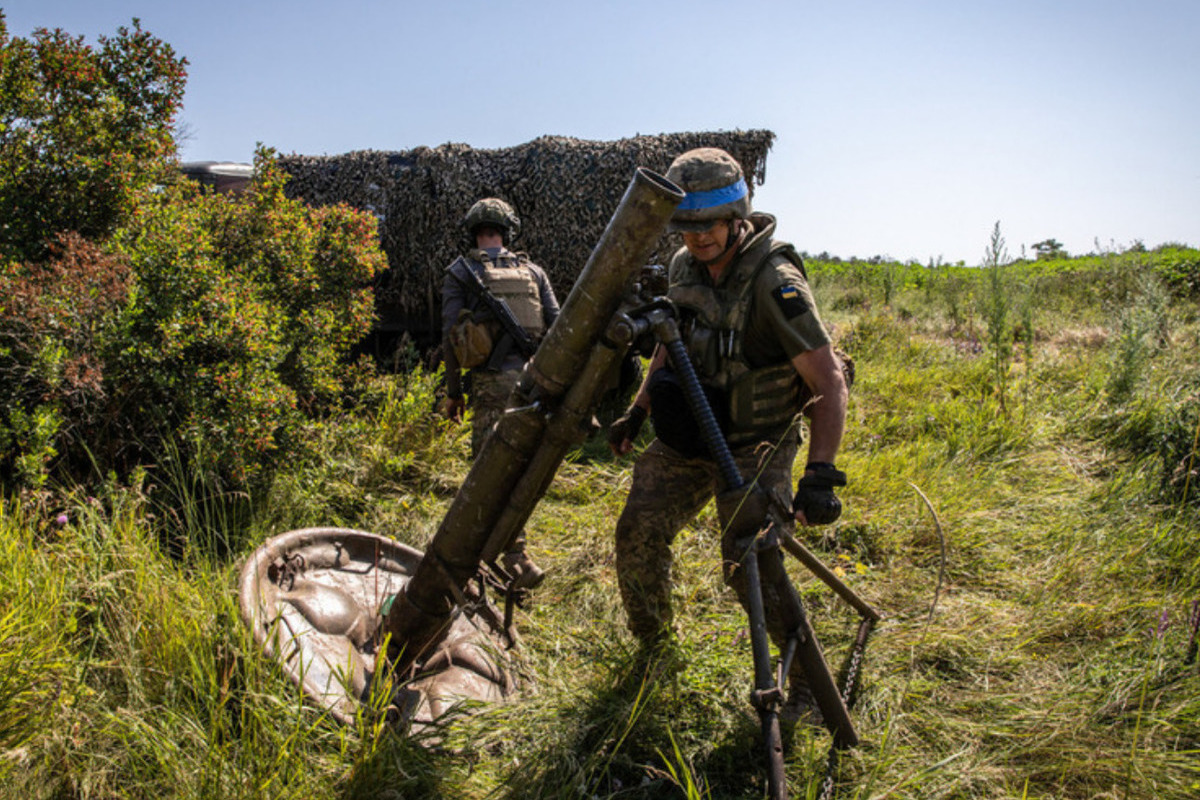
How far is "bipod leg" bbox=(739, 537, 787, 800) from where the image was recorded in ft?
5.59

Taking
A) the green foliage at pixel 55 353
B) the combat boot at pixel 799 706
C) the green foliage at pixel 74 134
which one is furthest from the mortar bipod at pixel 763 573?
the green foliage at pixel 74 134

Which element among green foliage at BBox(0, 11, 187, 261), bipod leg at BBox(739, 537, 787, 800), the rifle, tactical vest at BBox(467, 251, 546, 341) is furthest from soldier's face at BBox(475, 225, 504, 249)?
bipod leg at BBox(739, 537, 787, 800)

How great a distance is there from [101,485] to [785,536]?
10.5ft

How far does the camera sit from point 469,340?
4.46 metres

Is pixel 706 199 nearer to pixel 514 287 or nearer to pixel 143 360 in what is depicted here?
pixel 514 287

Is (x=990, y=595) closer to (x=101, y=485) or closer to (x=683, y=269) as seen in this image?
(x=683, y=269)

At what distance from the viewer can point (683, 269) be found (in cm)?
301

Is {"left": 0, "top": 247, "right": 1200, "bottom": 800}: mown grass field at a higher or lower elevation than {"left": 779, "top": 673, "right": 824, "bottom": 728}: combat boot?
higher

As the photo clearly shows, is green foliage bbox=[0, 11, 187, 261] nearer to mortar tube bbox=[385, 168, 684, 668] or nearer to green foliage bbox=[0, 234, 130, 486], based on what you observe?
green foliage bbox=[0, 234, 130, 486]

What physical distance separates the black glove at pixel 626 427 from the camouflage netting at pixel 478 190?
4.57 meters

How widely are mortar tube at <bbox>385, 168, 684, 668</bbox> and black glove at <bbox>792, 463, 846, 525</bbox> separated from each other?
879 millimetres

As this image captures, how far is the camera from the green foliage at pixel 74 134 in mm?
3910

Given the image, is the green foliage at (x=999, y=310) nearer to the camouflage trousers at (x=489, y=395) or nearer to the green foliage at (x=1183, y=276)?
the camouflage trousers at (x=489, y=395)

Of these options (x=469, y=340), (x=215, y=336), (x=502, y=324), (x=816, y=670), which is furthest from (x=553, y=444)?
(x=215, y=336)
